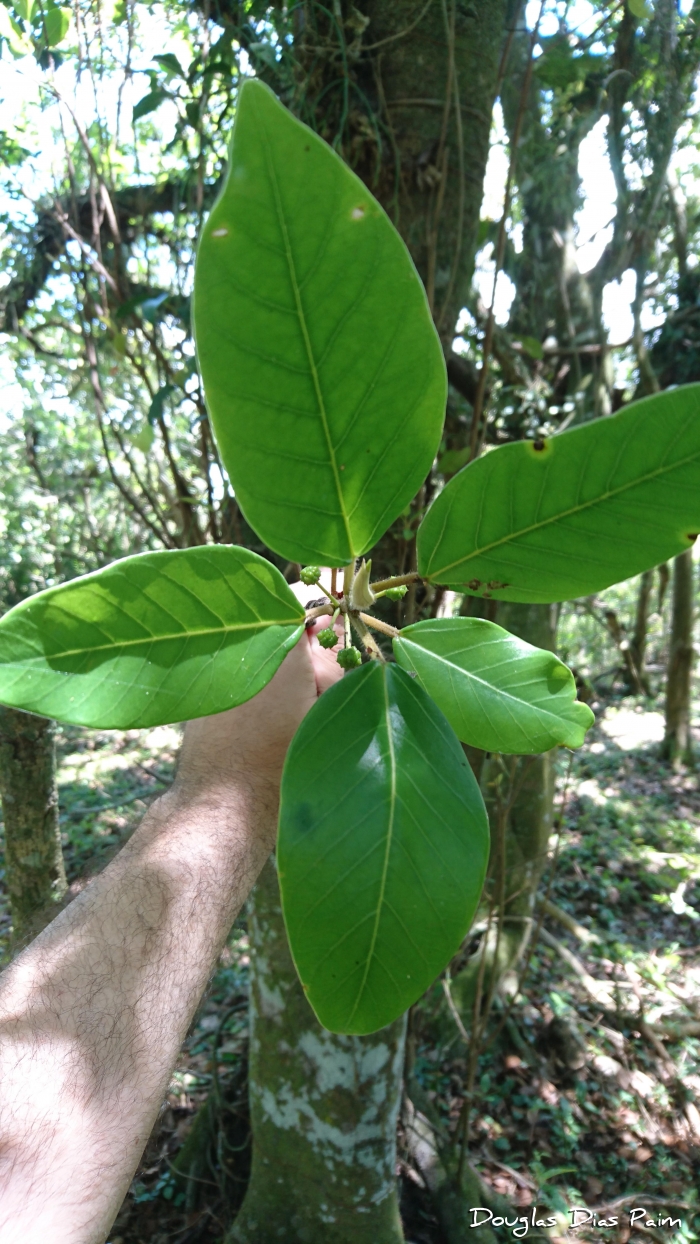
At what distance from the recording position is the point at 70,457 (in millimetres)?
5879

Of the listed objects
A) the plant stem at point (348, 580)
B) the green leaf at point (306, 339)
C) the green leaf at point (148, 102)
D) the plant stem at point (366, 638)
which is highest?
→ the green leaf at point (148, 102)

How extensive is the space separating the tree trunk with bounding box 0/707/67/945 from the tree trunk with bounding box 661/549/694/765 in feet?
15.1

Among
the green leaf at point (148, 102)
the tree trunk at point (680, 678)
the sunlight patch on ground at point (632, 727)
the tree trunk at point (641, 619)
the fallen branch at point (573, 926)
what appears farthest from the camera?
the sunlight patch on ground at point (632, 727)

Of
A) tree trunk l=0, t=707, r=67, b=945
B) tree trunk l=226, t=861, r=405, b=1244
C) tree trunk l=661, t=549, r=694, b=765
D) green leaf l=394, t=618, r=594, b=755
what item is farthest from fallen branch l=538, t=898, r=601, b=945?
green leaf l=394, t=618, r=594, b=755

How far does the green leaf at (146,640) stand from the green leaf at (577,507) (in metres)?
0.15

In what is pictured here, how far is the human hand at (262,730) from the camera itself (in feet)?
2.89

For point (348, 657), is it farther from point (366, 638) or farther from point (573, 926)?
point (573, 926)

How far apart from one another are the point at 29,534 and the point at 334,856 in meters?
5.77

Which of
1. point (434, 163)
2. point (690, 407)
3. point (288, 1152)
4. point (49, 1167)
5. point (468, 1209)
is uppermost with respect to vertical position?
point (434, 163)

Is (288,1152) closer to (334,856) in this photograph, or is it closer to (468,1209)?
(468,1209)

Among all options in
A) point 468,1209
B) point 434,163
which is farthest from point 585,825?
point 434,163

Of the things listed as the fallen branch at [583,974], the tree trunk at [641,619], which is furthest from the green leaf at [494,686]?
the tree trunk at [641,619]

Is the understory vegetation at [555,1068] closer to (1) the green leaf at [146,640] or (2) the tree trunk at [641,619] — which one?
(1) the green leaf at [146,640]

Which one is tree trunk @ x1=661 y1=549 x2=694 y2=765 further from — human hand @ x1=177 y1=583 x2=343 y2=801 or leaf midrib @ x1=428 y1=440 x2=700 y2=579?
leaf midrib @ x1=428 y1=440 x2=700 y2=579
